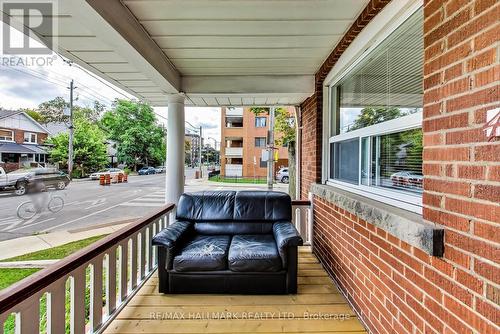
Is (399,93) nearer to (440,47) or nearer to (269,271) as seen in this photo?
(440,47)

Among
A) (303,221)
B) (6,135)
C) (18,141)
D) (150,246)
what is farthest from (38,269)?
(6,135)

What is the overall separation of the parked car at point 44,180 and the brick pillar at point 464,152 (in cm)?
1069

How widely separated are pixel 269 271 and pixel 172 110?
7.71 feet

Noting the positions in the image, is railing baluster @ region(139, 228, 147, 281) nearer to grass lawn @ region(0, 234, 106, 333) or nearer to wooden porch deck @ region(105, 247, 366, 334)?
wooden porch deck @ region(105, 247, 366, 334)

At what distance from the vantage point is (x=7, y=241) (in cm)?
487


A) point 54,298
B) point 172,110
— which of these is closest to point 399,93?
point 54,298

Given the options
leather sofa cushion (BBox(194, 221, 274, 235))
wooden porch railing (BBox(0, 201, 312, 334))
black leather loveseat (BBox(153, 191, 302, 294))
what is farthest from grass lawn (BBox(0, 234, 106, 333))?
leather sofa cushion (BBox(194, 221, 274, 235))

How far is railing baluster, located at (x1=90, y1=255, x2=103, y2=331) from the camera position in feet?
5.98

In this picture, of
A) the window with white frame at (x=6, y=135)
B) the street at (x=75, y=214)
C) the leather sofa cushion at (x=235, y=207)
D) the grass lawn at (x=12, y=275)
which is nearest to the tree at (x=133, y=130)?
the window with white frame at (x=6, y=135)

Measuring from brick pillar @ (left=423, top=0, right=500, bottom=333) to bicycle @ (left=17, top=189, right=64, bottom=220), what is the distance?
27.3 ft

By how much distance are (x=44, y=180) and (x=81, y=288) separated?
32.2 ft

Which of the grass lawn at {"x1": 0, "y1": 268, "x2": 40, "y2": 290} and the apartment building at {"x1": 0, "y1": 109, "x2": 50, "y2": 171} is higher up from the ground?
the apartment building at {"x1": 0, "y1": 109, "x2": 50, "y2": 171}

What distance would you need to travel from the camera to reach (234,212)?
3.21m

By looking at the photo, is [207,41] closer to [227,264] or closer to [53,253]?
[227,264]
